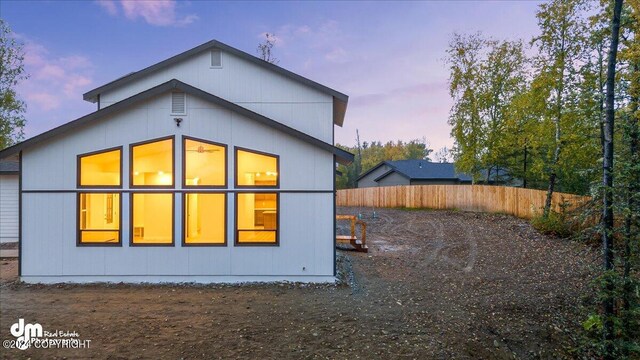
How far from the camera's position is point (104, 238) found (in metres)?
7.56

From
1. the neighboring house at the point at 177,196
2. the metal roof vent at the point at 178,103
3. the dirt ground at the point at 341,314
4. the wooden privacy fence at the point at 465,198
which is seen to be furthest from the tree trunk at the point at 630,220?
the metal roof vent at the point at 178,103

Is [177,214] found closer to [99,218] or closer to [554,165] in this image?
[99,218]

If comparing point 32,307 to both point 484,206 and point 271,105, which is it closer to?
point 271,105

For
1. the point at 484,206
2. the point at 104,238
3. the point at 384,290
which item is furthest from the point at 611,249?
the point at 484,206

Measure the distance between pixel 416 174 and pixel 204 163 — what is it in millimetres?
25670

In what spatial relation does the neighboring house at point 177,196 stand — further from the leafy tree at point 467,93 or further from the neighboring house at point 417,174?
the neighboring house at point 417,174

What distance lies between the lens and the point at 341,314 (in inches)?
230

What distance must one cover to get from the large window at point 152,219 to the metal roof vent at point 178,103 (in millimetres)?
2073

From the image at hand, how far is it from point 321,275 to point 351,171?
1399 inches

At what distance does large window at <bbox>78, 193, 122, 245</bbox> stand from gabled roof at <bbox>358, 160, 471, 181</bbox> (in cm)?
2609

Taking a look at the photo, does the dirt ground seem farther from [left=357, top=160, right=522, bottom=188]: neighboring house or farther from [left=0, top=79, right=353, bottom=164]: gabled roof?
[left=357, top=160, right=522, bottom=188]: neighboring house

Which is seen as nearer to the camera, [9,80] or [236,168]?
[236,168]

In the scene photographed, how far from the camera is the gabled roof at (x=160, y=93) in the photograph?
7.34 m

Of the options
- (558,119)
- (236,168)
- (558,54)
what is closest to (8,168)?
(236,168)
